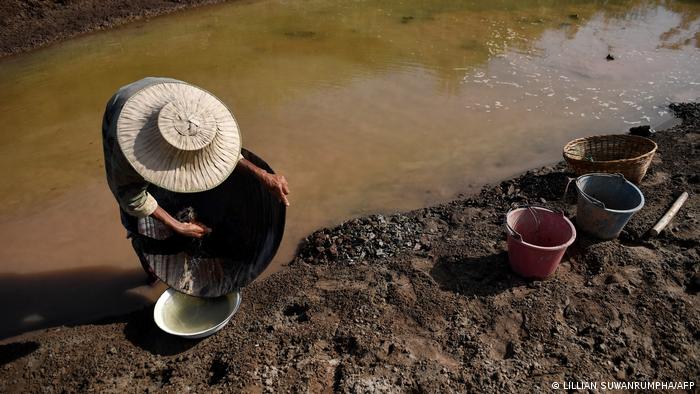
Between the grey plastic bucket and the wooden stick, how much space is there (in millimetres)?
244

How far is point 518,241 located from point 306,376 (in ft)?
5.69

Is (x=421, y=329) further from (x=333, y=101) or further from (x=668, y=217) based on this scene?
(x=333, y=101)

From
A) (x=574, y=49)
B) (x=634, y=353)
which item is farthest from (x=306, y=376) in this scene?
(x=574, y=49)

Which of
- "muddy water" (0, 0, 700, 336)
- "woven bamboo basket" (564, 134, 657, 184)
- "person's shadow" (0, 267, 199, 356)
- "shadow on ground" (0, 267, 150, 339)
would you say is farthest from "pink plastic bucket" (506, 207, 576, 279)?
"shadow on ground" (0, 267, 150, 339)

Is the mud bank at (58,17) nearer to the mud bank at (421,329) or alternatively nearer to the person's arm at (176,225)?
the mud bank at (421,329)

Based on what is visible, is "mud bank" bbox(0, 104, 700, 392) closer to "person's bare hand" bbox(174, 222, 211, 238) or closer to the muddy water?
the muddy water

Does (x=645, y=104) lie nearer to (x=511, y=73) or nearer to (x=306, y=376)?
(x=511, y=73)

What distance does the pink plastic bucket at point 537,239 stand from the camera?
3346 millimetres

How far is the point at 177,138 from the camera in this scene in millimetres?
2561

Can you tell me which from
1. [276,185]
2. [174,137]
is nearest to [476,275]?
[276,185]

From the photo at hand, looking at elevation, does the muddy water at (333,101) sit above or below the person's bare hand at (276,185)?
below

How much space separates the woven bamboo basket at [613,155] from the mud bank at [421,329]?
0.51 metres

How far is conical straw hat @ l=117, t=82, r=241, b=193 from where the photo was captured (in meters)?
2.56

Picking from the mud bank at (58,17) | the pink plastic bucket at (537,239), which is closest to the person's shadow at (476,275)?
the pink plastic bucket at (537,239)
